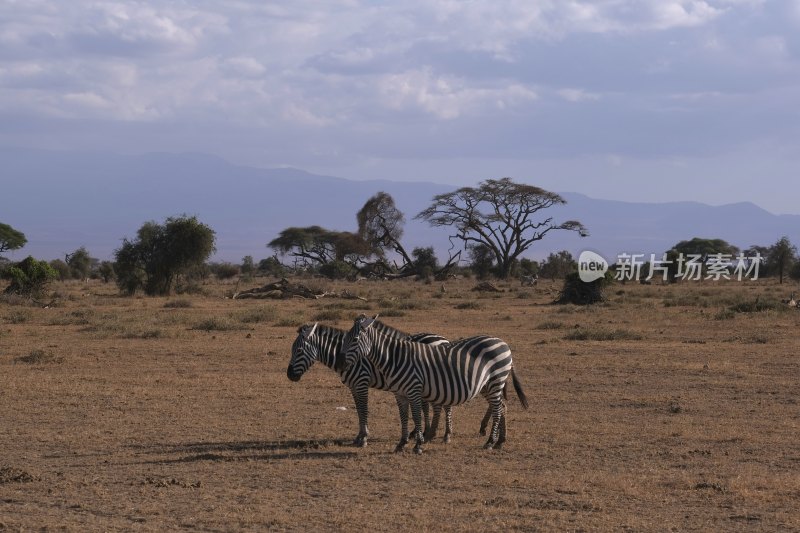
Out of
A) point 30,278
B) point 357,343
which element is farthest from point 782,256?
point 357,343

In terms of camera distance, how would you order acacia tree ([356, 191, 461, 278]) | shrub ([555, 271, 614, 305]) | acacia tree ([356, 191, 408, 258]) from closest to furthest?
shrub ([555, 271, 614, 305]), acacia tree ([356, 191, 461, 278]), acacia tree ([356, 191, 408, 258])

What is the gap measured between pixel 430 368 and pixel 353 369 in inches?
36.9

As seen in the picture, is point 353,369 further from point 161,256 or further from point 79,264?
point 79,264

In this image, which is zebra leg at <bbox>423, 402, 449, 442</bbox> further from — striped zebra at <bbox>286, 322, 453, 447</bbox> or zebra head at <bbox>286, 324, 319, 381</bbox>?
zebra head at <bbox>286, 324, 319, 381</bbox>

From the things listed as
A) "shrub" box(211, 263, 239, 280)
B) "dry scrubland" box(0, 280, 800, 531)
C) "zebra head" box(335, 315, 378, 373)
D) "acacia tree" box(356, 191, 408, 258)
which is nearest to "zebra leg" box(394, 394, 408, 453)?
"dry scrubland" box(0, 280, 800, 531)

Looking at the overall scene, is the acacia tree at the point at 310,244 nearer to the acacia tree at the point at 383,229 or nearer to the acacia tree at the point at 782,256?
the acacia tree at the point at 383,229

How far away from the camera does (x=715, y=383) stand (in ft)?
54.7

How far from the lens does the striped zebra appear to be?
37.1 ft

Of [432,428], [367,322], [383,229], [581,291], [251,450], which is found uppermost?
[383,229]

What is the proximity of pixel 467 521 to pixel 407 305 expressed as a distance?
94.7 feet

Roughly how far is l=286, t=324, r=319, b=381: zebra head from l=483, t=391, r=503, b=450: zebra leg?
218 centimetres

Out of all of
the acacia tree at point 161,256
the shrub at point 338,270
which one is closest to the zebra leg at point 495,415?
the acacia tree at point 161,256

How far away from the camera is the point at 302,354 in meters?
11.5

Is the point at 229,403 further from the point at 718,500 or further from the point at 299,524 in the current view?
the point at 718,500
